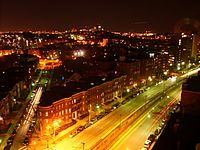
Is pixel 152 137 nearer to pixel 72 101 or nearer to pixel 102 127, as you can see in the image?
pixel 102 127

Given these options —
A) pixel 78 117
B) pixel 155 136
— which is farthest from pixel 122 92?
pixel 155 136

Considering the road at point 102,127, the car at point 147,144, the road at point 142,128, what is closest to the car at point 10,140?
the road at point 102,127

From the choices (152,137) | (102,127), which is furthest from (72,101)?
(152,137)

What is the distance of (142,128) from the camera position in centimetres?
3070

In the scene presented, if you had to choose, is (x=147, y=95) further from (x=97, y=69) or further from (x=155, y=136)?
(x=155, y=136)

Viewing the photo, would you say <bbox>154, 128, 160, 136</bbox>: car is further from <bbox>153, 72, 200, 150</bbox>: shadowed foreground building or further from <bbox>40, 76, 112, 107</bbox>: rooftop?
<bbox>40, 76, 112, 107</bbox>: rooftop

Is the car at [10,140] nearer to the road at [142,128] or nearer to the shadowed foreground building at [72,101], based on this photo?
the shadowed foreground building at [72,101]

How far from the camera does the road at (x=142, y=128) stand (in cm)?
2641

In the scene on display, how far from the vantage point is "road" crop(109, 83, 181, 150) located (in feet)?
86.6

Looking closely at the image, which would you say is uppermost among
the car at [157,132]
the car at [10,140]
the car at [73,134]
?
the car at [157,132]

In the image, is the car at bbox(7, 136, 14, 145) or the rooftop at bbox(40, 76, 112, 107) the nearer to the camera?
the car at bbox(7, 136, 14, 145)

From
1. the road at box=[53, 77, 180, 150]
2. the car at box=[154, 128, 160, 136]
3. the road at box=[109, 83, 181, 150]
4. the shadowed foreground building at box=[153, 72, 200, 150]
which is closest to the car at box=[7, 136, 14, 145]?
the road at box=[53, 77, 180, 150]

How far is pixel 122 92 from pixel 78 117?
1312 centimetres

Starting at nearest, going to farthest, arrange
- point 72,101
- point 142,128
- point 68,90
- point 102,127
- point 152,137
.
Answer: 1. point 152,137
2. point 102,127
3. point 142,128
4. point 72,101
5. point 68,90
